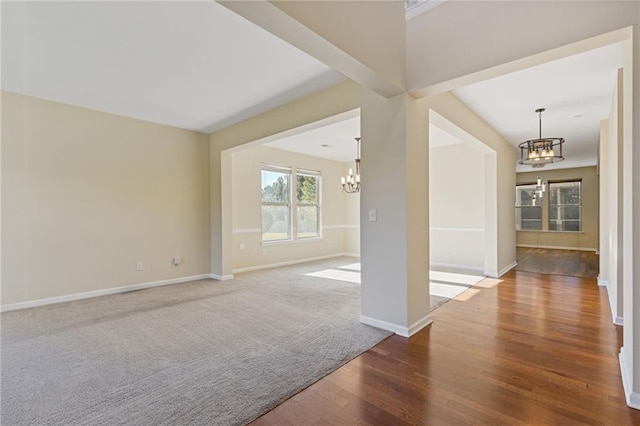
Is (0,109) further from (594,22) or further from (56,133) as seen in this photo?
(594,22)

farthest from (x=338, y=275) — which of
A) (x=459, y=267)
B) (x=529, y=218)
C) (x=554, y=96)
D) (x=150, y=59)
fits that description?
(x=529, y=218)

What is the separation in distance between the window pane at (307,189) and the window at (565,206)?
7996mm

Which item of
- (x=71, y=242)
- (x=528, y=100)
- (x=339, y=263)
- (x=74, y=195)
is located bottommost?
(x=339, y=263)

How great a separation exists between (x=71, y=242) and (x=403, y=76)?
4.69 m

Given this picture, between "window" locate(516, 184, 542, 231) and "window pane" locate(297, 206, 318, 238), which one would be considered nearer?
"window pane" locate(297, 206, 318, 238)

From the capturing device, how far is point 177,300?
4.02m

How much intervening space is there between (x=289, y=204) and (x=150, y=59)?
451 centimetres

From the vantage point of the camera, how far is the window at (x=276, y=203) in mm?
6641

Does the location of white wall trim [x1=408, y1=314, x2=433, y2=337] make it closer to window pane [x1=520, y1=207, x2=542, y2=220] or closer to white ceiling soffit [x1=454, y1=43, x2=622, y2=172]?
white ceiling soffit [x1=454, y1=43, x2=622, y2=172]

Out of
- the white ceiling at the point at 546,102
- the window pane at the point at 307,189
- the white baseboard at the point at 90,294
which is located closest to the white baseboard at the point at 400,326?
the white ceiling at the point at 546,102

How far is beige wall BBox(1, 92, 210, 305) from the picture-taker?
12.1ft

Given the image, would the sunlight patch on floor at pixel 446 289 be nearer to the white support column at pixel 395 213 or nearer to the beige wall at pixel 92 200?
the white support column at pixel 395 213

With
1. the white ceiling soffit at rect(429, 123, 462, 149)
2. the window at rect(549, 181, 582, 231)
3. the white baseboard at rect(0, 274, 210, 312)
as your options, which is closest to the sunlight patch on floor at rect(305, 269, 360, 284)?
the white baseboard at rect(0, 274, 210, 312)

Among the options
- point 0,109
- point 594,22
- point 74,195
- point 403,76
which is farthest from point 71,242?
point 594,22
